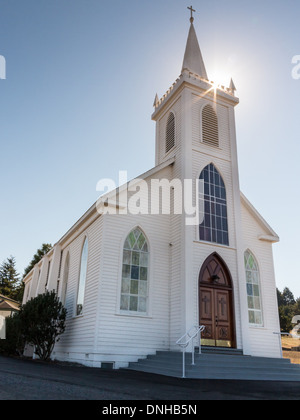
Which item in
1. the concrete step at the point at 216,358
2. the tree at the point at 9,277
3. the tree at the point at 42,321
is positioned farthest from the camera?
the tree at the point at 9,277

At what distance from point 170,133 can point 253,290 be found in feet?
24.2

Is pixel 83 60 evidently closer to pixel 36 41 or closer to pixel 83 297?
pixel 36 41

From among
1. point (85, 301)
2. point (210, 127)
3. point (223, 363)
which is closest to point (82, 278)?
point (85, 301)

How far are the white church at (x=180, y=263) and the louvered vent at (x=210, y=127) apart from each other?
0.05m

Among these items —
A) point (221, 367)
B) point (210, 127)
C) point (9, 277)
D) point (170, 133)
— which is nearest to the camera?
point (221, 367)

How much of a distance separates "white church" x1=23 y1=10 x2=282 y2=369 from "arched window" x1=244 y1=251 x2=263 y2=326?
38mm

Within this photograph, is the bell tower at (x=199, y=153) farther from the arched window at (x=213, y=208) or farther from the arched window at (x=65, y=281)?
the arched window at (x=65, y=281)

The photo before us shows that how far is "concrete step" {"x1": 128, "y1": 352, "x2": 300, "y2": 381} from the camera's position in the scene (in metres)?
8.70

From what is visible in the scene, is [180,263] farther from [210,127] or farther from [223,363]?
[210,127]

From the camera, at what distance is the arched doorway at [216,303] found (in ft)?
39.1

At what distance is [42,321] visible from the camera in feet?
42.0

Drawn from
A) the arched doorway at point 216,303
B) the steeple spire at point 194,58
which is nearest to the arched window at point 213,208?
the arched doorway at point 216,303
